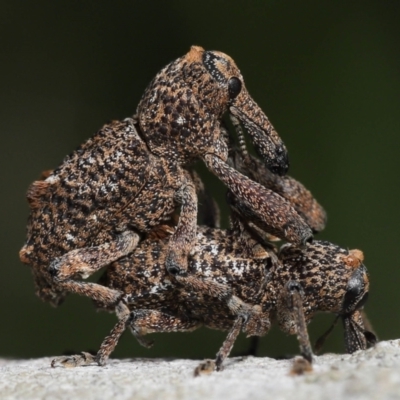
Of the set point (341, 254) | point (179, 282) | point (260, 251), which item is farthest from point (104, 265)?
point (341, 254)

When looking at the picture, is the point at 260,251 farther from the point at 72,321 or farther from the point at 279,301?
the point at 72,321

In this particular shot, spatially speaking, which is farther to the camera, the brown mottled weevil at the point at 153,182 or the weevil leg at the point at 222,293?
the brown mottled weevil at the point at 153,182

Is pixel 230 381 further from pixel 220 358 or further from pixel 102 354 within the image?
pixel 102 354

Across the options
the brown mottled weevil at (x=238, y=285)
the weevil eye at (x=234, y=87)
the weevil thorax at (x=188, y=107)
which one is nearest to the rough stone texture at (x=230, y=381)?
the brown mottled weevil at (x=238, y=285)

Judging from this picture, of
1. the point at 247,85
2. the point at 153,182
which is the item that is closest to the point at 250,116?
the point at 153,182

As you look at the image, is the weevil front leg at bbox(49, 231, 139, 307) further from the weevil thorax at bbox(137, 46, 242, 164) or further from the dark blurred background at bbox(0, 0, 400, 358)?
the dark blurred background at bbox(0, 0, 400, 358)

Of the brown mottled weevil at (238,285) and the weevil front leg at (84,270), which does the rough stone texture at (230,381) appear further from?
the weevil front leg at (84,270)
